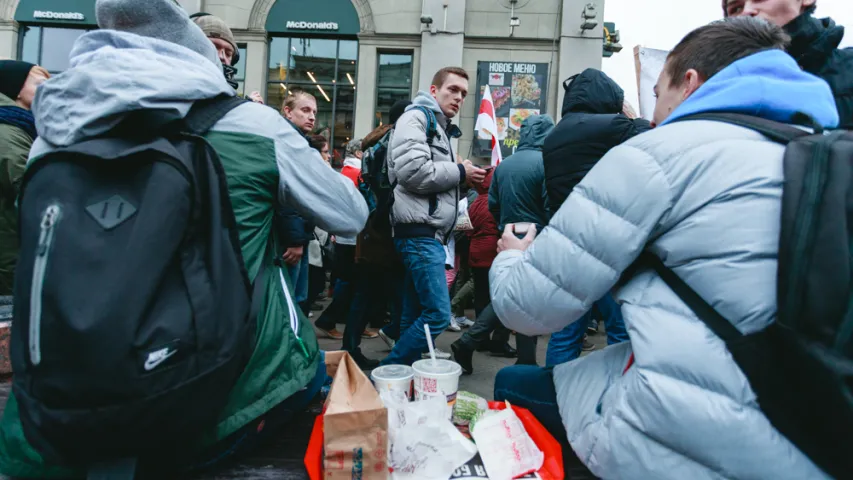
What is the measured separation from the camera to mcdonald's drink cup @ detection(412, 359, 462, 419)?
1.81m

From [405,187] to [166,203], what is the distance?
2136mm

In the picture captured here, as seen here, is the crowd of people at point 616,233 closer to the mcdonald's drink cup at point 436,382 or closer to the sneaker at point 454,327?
the mcdonald's drink cup at point 436,382

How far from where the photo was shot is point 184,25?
177 centimetres

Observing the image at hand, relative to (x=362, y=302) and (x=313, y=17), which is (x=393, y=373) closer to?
(x=362, y=302)

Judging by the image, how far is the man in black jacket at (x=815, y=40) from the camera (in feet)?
6.78

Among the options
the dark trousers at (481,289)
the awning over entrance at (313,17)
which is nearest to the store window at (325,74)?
the awning over entrance at (313,17)

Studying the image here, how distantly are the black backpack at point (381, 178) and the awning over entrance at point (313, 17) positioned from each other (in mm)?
9711

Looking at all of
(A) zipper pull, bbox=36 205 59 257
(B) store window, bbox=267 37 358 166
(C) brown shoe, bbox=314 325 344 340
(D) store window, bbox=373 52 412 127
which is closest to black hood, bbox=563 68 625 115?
(A) zipper pull, bbox=36 205 59 257

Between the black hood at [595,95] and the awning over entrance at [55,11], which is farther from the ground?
the awning over entrance at [55,11]

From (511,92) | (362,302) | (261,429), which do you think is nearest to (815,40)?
(261,429)

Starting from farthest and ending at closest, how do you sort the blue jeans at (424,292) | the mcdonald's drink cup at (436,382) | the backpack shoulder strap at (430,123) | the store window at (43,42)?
the store window at (43,42), the backpack shoulder strap at (430,123), the blue jeans at (424,292), the mcdonald's drink cup at (436,382)

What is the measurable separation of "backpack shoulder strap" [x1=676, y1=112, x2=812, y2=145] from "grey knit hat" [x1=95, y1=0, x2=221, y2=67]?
5.35 feet

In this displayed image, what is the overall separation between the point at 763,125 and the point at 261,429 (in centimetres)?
158

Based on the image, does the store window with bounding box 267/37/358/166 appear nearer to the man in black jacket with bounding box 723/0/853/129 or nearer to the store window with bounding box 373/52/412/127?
the store window with bounding box 373/52/412/127
